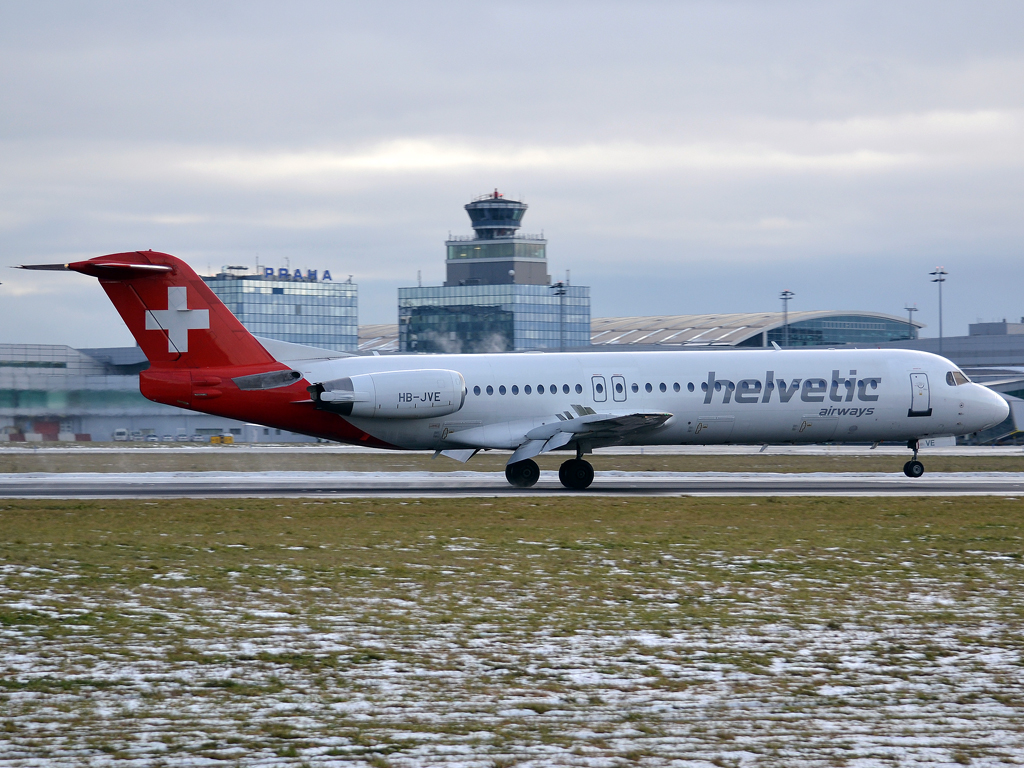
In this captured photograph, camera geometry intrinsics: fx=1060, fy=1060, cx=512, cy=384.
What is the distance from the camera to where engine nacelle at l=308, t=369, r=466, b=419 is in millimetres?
27797

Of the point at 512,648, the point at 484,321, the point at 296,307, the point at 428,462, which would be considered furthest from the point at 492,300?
the point at 512,648

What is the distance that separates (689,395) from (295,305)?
11661 centimetres

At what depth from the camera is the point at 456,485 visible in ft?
99.5

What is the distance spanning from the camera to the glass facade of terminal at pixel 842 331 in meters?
119

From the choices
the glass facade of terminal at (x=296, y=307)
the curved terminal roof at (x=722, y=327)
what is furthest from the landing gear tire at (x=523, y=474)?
the glass facade of terminal at (x=296, y=307)

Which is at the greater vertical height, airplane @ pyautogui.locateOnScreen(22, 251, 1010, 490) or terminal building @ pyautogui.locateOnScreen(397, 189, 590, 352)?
terminal building @ pyautogui.locateOnScreen(397, 189, 590, 352)

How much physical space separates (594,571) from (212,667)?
6314 millimetres

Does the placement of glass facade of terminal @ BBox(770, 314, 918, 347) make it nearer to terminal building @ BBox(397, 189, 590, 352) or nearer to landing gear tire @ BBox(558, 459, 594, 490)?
terminal building @ BBox(397, 189, 590, 352)

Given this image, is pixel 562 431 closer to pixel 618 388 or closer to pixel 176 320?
pixel 618 388

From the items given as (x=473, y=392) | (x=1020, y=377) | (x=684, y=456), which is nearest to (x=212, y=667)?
(x=473, y=392)

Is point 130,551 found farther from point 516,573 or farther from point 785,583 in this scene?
point 785,583

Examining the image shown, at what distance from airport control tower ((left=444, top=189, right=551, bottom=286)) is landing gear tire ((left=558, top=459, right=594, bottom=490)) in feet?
344

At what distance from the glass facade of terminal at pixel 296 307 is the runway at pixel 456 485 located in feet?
334

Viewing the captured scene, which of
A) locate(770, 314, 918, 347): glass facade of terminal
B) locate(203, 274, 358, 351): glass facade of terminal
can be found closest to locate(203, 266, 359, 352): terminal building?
locate(203, 274, 358, 351): glass facade of terminal
